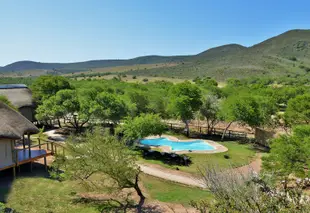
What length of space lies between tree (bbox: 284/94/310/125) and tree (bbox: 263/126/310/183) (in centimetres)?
1439

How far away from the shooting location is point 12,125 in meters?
18.2

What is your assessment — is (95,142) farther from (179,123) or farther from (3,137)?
(179,123)

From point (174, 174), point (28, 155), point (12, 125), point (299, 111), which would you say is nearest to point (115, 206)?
point (174, 174)

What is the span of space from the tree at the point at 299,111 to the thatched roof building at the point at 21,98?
33.1 meters

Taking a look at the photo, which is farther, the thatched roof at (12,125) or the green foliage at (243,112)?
the green foliage at (243,112)

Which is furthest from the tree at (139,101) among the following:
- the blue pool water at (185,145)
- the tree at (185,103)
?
the blue pool water at (185,145)

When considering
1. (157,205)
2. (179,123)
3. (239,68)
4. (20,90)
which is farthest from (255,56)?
(157,205)

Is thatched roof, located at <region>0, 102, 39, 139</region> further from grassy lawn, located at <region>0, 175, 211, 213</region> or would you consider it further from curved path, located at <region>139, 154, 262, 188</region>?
curved path, located at <region>139, 154, 262, 188</region>

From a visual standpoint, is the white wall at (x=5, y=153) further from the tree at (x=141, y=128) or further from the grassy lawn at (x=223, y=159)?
the grassy lawn at (x=223, y=159)

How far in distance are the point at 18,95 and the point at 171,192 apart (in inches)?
1147

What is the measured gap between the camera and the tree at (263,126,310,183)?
15.4 meters

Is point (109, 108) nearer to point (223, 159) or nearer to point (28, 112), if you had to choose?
point (223, 159)

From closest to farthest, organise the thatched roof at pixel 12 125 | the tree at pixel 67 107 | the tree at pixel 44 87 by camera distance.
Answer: the thatched roof at pixel 12 125 < the tree at pixel 67 107 < the tree at pixel 44 87

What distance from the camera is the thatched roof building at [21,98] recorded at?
3515 cm
